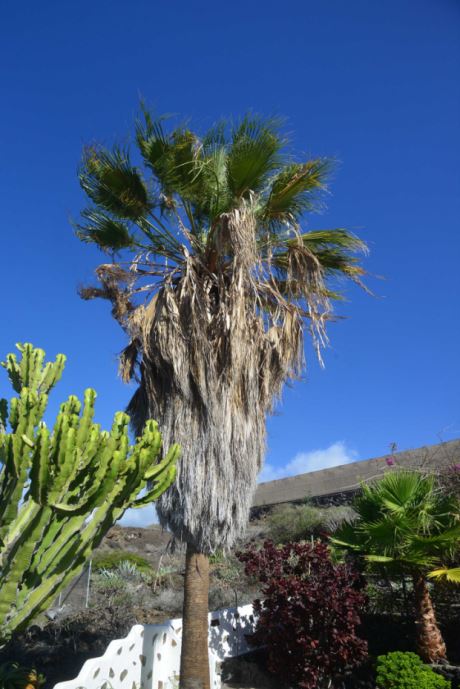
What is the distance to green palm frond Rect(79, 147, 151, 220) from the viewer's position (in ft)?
25.4

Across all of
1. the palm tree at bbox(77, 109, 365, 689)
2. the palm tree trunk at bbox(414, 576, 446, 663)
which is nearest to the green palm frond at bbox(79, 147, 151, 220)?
the palm tree at bbox(77, 109, 365, 689)

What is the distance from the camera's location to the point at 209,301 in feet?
25.3

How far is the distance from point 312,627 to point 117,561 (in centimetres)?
781

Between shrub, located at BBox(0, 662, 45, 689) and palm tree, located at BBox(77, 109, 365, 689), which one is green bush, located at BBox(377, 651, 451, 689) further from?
shrub, located at BBox(0, 662, 45, 689)

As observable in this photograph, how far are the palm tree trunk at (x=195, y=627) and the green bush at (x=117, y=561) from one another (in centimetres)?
676

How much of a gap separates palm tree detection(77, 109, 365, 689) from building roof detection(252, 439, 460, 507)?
6.36m

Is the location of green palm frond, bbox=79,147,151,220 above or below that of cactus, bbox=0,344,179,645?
above

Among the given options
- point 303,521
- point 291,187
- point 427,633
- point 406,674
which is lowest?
point 406,674

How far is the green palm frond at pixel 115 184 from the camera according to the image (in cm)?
775

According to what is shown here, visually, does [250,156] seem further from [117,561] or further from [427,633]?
[117,561]

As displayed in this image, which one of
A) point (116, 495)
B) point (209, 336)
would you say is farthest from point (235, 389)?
point (116, 495)

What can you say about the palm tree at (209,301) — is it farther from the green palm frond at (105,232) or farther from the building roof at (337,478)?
the building roof at (337,478)

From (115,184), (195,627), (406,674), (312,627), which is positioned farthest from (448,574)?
(115,184)

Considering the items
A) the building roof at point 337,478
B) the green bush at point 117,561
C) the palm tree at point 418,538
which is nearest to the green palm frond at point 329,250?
the palm tree at point 418,538
